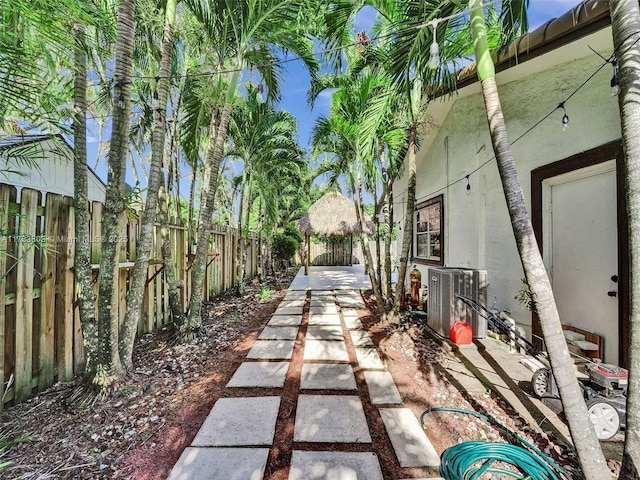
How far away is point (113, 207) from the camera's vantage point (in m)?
2.79

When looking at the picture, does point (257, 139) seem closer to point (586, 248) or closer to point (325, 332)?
point (325, 332)

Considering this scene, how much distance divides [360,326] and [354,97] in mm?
4563

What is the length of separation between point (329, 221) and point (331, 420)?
10.8 m

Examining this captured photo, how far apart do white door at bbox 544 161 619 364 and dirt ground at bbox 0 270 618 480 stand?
6.16 feet

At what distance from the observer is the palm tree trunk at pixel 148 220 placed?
310 centimetres

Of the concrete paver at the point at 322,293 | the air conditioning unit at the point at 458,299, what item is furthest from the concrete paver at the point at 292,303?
the air conditioning unit at the point at 458,299

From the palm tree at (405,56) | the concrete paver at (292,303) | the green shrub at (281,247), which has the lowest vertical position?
the concrete paver at (292,303)

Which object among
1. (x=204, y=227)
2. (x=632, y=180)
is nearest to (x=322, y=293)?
(x=204, y=227)

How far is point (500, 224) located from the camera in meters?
4.81

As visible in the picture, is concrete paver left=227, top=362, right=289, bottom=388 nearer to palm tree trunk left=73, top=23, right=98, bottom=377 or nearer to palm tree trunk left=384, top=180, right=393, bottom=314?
palm tree trunk left=73, top=23, right=98, bottom=377

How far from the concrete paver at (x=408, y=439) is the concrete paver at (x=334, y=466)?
24 centimetres

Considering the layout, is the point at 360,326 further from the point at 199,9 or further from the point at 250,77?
the point at 199,9

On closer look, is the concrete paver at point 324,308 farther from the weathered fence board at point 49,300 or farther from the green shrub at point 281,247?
the green shrub at point 281,247

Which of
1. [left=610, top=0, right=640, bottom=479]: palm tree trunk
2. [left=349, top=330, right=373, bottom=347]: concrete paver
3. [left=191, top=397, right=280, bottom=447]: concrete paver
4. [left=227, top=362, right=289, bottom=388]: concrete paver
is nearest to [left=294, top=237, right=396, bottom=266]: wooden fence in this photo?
[left=349, top=330, right=373, bottom=347]: concrete paver
